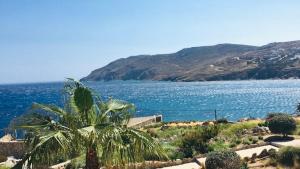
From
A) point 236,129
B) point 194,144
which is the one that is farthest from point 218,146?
point 236,129

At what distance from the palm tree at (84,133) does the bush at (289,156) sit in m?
12.0

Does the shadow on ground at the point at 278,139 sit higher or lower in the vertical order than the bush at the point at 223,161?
lower

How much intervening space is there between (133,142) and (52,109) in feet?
8.92

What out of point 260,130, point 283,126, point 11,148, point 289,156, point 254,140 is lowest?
point 11,148

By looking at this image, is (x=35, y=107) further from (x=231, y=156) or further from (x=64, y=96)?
(x=231, y=156)

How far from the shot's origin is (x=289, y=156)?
23750 millimetres

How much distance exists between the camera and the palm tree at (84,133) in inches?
477

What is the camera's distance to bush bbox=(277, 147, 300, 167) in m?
23.5

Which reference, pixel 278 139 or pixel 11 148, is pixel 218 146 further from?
pixel 11 148

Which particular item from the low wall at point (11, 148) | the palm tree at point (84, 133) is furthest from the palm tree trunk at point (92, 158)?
the low wall at point (11, 148)

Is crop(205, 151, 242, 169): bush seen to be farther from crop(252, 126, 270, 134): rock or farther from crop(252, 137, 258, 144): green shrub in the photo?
crop(252, 126, 270, 134): rock

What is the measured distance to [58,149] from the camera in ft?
39.9

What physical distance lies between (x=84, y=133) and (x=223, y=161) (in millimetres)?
11848

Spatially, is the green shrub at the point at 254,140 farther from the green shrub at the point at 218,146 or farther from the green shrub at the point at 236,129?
the green shrub at the point at 236,129
